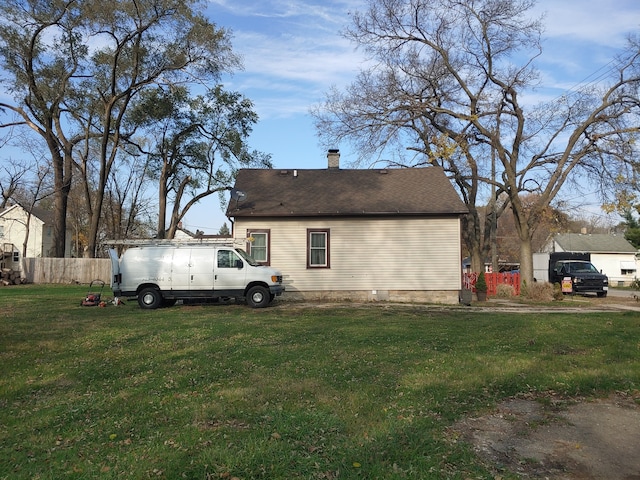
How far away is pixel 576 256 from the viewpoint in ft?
115

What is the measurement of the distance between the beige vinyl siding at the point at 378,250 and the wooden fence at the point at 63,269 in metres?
17.7

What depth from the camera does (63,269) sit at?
32.9 m

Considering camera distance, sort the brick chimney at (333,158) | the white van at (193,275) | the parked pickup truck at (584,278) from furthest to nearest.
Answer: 1. the parked pickup truck at (584,278)
2. the brick chimney at (333,158)
3. the white van at (193,275)

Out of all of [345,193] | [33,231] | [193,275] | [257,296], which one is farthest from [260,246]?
[33,231]

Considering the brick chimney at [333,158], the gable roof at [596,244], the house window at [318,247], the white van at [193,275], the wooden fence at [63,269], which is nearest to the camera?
the white van at [193,275]

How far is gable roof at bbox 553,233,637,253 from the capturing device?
51.8 m

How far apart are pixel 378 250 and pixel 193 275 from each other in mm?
7247

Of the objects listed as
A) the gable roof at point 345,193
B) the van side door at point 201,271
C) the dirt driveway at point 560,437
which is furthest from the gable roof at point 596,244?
the dirt driveway at point 560,437

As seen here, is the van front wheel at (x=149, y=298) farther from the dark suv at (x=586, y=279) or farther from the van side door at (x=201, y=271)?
the dark suv at (x=586, y=279)

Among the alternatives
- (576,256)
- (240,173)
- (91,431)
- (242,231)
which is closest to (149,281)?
(242,231)

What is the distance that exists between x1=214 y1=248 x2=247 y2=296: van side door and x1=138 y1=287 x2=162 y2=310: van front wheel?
1916mm

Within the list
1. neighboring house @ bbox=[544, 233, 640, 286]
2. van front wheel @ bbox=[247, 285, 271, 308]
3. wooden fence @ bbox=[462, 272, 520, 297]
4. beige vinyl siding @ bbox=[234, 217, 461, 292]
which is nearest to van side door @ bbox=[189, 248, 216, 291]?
van front wheel @ bbox=[247, 285, 271, 308]

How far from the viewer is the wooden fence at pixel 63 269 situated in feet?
108

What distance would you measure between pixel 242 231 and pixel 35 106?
907 inches
